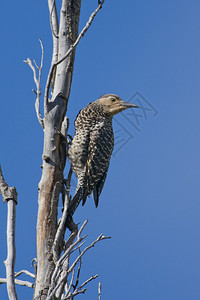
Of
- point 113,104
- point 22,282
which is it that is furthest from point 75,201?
point 113,104

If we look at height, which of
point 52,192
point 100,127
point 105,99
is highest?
point 105,99

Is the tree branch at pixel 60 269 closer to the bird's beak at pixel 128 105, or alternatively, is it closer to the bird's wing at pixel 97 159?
the bird's wing at pixel 97 159

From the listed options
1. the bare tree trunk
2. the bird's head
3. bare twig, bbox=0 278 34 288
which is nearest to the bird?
the bird's head

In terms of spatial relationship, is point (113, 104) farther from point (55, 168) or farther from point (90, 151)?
point (55, 168)

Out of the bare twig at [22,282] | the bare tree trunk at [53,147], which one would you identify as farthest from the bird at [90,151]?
the bare twig at [22,282]

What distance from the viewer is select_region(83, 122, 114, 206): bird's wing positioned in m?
5.37

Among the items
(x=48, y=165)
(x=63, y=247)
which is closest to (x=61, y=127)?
(x=48, y=165)

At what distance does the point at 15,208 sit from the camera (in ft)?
12.7

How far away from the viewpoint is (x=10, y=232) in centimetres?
360

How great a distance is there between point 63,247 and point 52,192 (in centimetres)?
51

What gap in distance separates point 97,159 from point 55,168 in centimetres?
102

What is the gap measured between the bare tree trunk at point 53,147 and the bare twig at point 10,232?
0.44m

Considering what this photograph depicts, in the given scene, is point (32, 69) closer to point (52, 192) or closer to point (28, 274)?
point (52, 192)

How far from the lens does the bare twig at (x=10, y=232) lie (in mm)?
3408
